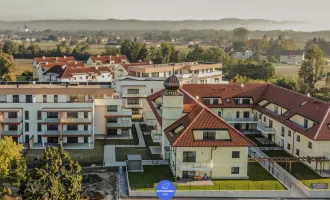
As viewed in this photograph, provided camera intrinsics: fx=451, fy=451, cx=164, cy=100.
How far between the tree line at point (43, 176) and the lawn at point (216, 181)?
26.5 ft

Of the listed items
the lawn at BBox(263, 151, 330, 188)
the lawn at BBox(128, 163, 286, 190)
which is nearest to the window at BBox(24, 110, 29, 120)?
the lawn at BBox(128, 163, 286, 190)

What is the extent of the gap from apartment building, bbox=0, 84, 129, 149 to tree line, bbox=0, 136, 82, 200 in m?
18.7

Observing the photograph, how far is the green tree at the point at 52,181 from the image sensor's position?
3133 centimetres

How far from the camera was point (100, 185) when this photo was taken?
40.8 meters

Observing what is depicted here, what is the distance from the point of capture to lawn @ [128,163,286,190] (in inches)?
1571

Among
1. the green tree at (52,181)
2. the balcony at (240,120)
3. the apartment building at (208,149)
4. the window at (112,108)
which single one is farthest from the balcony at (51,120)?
the balcony at (240,120)

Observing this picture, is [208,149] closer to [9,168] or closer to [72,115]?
[9,168]

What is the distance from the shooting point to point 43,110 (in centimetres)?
5431

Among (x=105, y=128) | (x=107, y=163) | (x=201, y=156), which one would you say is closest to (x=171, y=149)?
(x=201, y=156)

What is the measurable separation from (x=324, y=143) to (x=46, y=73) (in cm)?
6609

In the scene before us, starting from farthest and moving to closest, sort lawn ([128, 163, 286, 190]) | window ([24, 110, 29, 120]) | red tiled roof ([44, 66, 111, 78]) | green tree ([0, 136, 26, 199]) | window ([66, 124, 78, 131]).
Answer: red tiled roof ([44, 66, 111, 78]), window ([24, 110, 29, 120]), window ([66, 124, 78, 131]), lawn ([128, 163, 286, 190]), green tree ([0, 136, 26, 199])

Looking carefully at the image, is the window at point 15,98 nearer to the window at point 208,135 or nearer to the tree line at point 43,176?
the tree line at point 43,176

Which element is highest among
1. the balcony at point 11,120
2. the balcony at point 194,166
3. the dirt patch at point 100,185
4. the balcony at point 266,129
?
the balcony at point 11,120

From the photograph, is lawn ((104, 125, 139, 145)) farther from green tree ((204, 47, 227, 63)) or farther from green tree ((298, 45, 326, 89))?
green tree ((204, 47, 227, 63))
